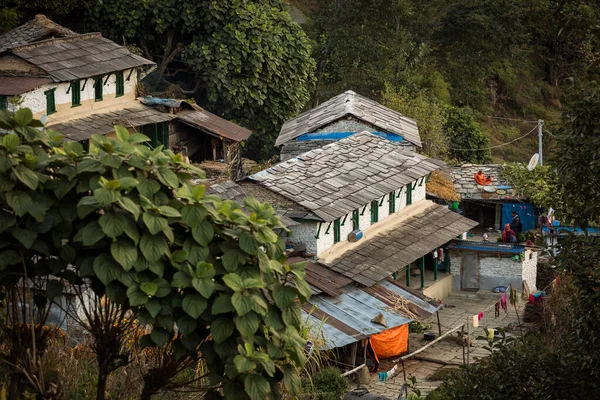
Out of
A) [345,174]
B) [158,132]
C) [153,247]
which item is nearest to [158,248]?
[153,247]

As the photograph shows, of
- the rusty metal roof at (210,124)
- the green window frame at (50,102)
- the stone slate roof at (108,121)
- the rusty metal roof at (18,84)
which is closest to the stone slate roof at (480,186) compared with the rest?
the rusty metal roof at (210,124)

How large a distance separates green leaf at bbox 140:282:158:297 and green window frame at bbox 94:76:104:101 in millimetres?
21312

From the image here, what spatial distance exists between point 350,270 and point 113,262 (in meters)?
15.3

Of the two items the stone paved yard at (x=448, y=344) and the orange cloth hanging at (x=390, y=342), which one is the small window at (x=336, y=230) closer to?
the orange cloth hanging at (x=390, y=342)

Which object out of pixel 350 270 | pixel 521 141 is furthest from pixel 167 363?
pixel 521 141

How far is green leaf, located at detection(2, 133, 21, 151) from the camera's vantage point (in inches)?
364

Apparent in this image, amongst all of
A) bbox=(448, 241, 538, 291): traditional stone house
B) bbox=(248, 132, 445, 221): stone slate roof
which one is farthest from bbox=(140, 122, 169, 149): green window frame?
bbox=(448, 241, 538, 291): traditional stone house

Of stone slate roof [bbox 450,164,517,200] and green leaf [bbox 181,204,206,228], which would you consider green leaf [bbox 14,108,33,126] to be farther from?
stone slate roof [bbox 450,164,517,200]

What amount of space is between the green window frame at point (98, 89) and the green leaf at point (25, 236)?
20998mm

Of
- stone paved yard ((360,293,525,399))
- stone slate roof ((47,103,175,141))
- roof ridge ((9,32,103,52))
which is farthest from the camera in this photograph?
roof ridge ((9,32,103,52))

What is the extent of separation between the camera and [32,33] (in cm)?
3058

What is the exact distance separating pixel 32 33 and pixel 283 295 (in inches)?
912

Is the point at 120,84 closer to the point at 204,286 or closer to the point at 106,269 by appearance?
the point at 106,269

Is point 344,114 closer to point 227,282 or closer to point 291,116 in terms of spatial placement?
point 291,116
